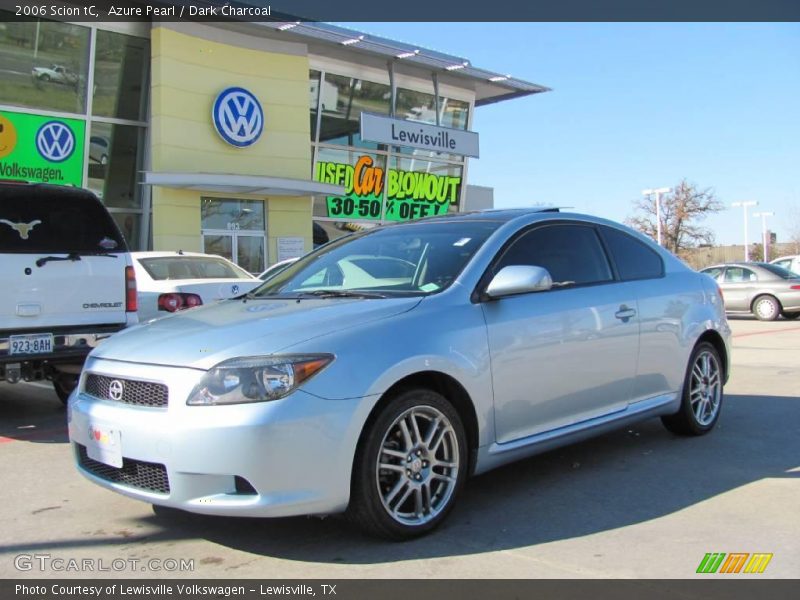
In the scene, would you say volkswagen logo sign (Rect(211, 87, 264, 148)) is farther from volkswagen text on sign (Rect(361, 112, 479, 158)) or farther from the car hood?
the car hood

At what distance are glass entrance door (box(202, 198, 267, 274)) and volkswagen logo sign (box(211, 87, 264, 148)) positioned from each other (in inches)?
61.9

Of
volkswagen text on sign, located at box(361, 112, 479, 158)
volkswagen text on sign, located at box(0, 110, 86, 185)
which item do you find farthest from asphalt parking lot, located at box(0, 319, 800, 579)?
volkswagen text on sign, located at box(361, 112, 479, 158)

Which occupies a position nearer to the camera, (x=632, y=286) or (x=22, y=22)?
(x=632, y=286)

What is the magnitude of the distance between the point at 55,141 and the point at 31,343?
12.8m

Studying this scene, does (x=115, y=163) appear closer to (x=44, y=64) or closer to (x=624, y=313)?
(x=44, y=64)

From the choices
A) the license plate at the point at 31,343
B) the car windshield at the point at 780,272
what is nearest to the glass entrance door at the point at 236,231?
the car windshield at the point at 780,272

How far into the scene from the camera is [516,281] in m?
4.22

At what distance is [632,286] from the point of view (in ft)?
17.4

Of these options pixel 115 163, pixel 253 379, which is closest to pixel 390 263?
pixel 253 379

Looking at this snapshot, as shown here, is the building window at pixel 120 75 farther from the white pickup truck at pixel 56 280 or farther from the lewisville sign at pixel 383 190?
the white pickup truck at pixel 56 280
